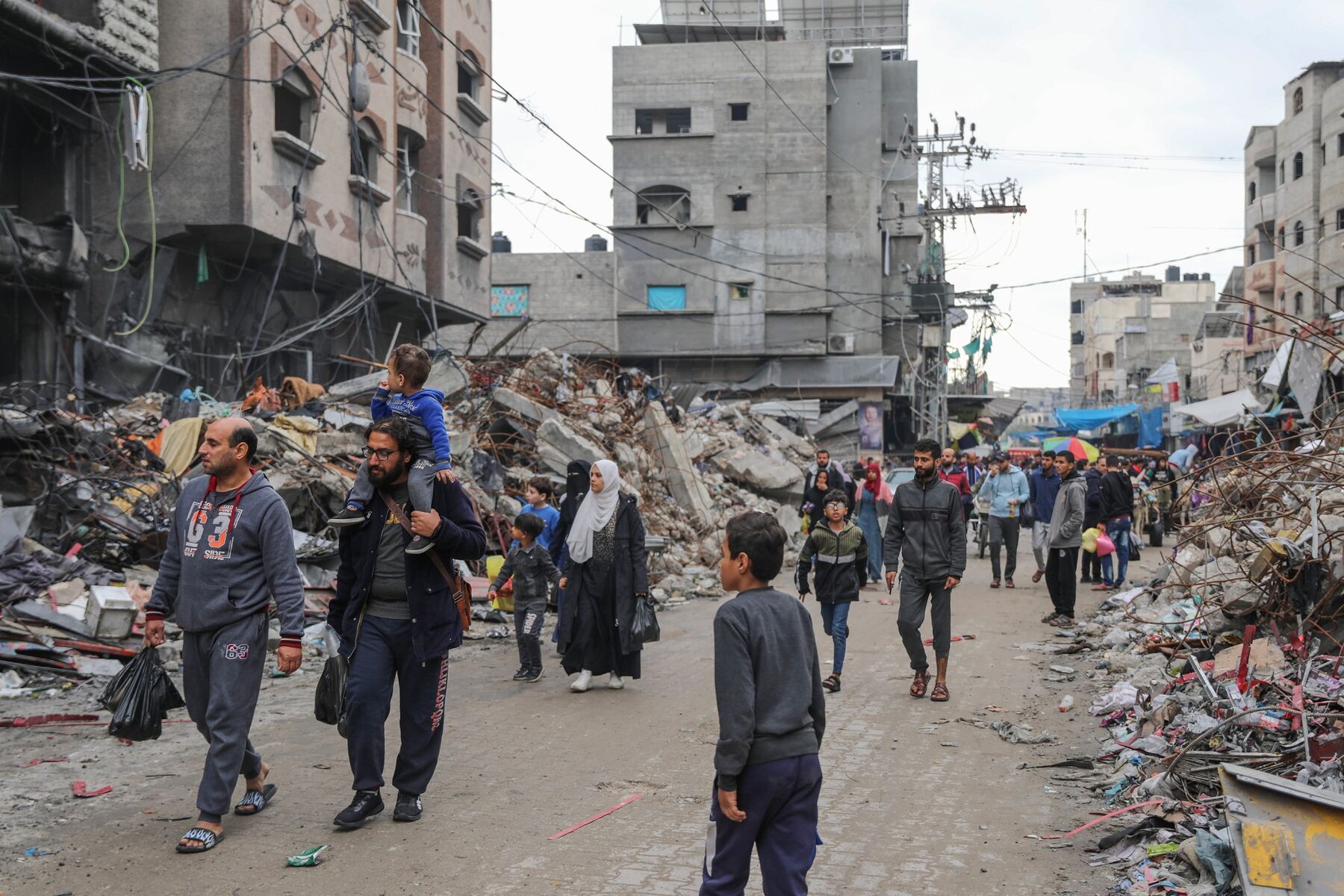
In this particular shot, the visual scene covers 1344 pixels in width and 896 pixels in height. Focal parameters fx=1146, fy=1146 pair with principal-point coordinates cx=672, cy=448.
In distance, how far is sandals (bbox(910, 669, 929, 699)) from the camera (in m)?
8.75

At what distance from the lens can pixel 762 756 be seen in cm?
360

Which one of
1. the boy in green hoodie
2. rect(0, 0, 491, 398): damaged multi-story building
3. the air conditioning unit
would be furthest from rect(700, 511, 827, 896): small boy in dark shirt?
the air conditioning unit

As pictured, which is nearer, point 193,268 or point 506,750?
point 506,750

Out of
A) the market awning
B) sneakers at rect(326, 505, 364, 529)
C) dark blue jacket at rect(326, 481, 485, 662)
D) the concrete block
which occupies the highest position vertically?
the market awning

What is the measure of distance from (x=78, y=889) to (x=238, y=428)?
1999 millimetres

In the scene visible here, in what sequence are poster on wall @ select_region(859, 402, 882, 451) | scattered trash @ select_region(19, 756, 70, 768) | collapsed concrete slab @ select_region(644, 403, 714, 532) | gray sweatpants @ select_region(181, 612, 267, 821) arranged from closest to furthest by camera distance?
1. gray sweatpants @ select_region(181, 612, 267, 821)
2. scattered trash @ select_region(19, 756, 70, 768)
3. collapsed concrete slab @ select_region(644, 403, 714, 532)
4. poster on wall @ select_region(859, 402, 882, 451)

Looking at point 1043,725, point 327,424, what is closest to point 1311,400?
point 1043,725

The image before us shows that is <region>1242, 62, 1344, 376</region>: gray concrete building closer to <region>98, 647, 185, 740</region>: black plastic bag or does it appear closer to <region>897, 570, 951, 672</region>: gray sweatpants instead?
<region>897, 570, 951, 672</region>: gray sweatpants

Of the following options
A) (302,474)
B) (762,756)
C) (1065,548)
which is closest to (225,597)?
(762,756)

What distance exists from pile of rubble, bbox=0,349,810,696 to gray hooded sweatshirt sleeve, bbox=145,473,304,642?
14.2 ft

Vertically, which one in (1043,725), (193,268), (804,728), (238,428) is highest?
(193,268)

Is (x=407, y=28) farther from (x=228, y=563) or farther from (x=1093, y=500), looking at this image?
(x=228, y=563)

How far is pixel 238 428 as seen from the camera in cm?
524

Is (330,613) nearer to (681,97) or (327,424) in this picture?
(327,424)
